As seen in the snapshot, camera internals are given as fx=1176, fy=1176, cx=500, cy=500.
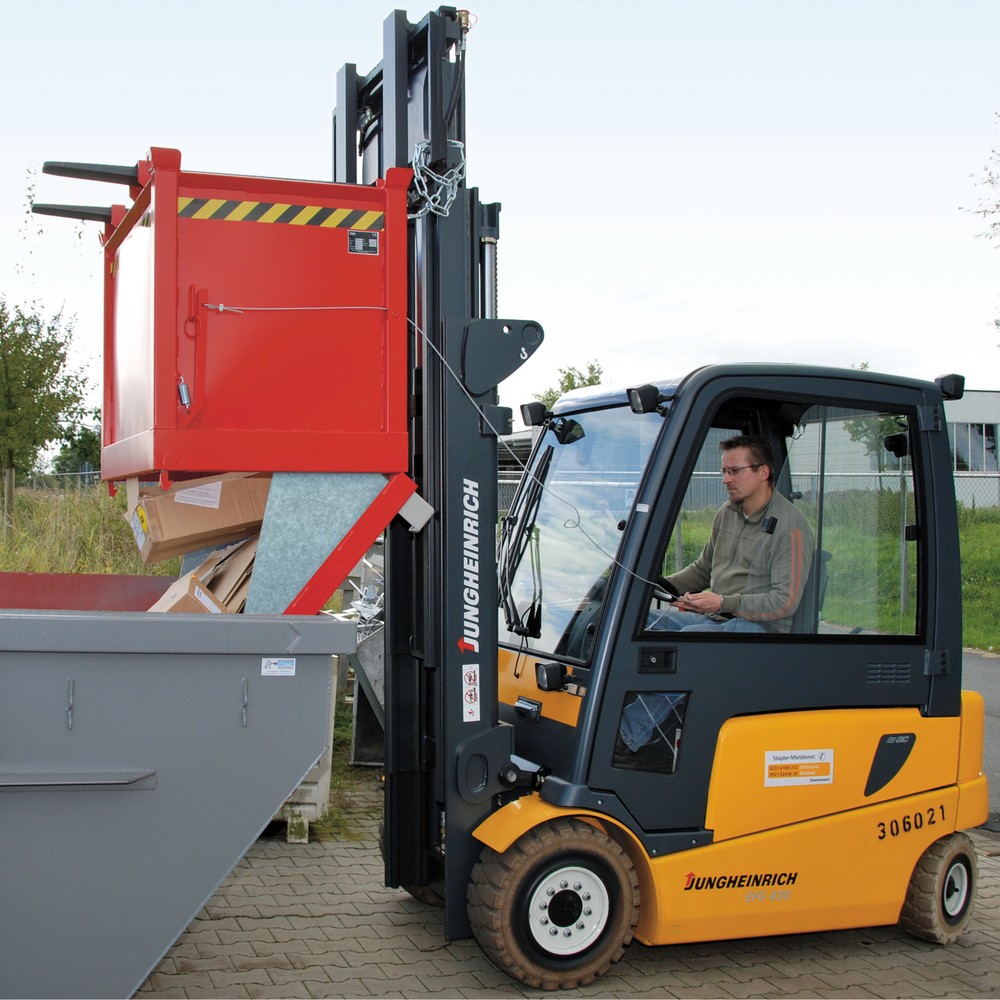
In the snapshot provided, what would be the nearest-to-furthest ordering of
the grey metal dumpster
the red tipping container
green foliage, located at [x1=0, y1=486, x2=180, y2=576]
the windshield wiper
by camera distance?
the grey metal dumpster → the red tipping container → the windshield wiper → green foliage, located at [x1=0, y1=486, x2=180, y2=576]

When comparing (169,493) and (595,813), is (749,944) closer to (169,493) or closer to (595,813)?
(595,813)

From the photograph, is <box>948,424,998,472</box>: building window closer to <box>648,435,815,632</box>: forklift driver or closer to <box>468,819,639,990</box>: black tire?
<box>648,435,815,632</box>: forklift driver

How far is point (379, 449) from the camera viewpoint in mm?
3943

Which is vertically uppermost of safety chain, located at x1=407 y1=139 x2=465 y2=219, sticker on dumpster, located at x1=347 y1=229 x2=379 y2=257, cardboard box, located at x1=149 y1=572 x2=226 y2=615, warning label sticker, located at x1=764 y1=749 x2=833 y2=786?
safety chain, located at x1=407 y1=139 x2=465 y2=219

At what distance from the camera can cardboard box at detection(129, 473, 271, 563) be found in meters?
4.04

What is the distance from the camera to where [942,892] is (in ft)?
15.4

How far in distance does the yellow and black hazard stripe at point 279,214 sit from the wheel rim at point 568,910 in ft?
7.60

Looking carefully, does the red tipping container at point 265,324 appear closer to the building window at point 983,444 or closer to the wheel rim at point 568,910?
the wheel rim at point 568,910

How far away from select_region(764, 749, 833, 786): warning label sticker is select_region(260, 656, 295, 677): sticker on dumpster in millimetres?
1846

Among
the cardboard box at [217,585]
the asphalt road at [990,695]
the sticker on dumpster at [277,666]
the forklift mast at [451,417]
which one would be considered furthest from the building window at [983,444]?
the sticker on dumpster at [277,666]

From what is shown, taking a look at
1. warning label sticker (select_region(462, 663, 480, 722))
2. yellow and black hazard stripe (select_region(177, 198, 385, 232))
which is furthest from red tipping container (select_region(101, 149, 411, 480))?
warning label sticker (select_region(462, 663, 480, 722))

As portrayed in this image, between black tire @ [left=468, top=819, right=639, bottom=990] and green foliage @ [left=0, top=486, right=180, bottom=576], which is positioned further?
green foliage @ [left=0, top=486, right=180, bottom=576]

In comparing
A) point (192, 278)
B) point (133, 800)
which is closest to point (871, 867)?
point (133, 800)

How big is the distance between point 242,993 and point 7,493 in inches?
381
